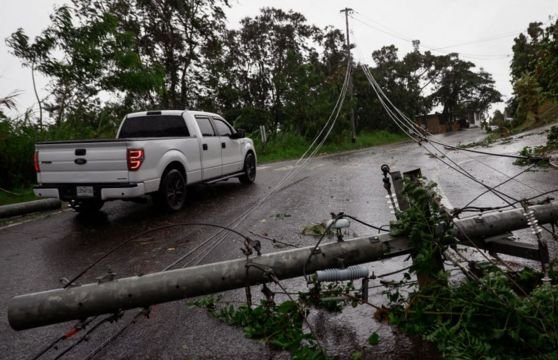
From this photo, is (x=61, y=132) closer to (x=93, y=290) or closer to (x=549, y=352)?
(x=93, y=290)

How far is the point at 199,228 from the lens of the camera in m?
6.83

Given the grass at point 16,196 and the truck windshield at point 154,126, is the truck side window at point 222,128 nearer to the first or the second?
the truck windshield at point 154,126

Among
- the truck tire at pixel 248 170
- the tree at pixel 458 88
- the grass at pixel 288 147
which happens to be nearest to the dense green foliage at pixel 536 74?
the truck tire at pixel 248 170

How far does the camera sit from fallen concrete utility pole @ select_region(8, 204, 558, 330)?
247cm

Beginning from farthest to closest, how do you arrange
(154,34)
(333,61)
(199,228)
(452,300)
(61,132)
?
(333,61) → (154,34) → (61,132) → (199,228) → (452,300)

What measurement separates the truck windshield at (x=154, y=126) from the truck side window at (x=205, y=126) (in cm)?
50

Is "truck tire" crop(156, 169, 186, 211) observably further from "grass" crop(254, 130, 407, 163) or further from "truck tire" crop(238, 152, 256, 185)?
"grass" crop(254, 130, 407, 163)

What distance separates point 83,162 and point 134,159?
2.89 ft

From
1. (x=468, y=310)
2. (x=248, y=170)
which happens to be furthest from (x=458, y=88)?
(x=468, y=310)

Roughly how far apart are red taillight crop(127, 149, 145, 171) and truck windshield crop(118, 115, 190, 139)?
6.40 ft

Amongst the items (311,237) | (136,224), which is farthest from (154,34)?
(311,237)

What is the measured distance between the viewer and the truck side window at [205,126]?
30.8 ft

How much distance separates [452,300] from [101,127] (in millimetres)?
13821

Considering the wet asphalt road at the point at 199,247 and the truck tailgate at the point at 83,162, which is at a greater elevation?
the truck tailgate at the point at 83,162
